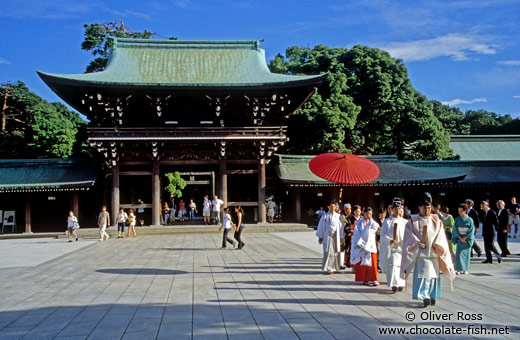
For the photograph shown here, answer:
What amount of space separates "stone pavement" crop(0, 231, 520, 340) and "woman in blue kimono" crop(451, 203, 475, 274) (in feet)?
1.21

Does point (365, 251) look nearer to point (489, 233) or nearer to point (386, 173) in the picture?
point (489, 233)

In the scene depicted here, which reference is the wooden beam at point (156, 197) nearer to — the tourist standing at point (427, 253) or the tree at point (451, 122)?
the tourist standing at point (427, 253)

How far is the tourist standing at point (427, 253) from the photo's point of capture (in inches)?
310

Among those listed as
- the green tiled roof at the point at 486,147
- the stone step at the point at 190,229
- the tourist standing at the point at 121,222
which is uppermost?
the green tiled roof at the point at 486,147

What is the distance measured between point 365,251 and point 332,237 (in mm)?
1467

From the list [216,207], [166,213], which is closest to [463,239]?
[216,207]

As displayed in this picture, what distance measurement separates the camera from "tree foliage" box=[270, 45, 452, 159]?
3541 cm

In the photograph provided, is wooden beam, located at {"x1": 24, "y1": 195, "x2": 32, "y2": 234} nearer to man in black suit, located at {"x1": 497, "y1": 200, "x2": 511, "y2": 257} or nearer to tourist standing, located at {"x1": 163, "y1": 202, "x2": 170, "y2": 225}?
tourist standing, located at {"x1": 163, "y1": 202, "x2": 170, "y2": 225}

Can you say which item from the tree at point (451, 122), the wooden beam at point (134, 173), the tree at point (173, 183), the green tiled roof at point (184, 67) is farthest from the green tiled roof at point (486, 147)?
the wooden beam at point (134, 173)

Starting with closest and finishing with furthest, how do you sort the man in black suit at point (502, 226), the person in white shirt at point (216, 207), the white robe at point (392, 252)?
the white robe at point (392, 252)
the man in black suit at point (502, 226)
the person in white shirt at point (216, 207)

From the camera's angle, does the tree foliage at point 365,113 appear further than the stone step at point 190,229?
Yes

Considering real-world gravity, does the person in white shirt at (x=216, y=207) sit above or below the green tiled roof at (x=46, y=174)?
below

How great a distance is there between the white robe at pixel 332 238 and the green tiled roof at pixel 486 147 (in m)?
33.8

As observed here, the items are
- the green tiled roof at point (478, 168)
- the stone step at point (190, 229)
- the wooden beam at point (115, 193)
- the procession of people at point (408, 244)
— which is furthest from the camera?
the green tiled roof at point (478, 168)
